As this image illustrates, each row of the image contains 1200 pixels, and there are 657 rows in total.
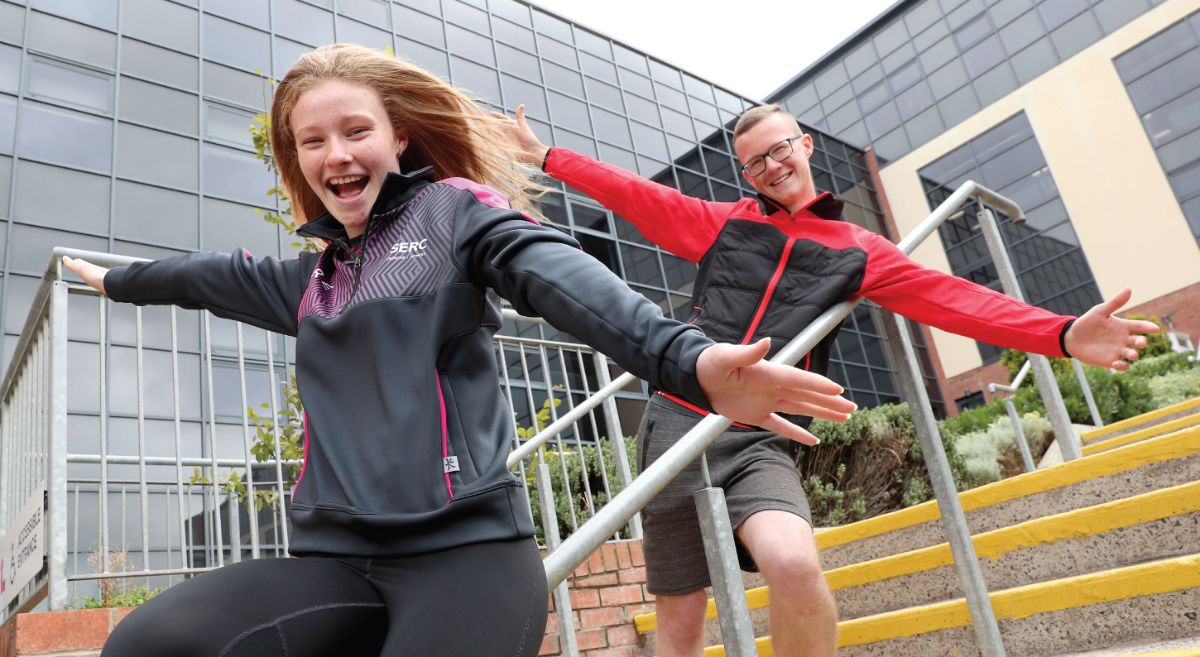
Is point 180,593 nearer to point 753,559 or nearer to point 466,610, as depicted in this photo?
point 466,610

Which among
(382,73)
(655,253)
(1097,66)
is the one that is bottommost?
(382,73)

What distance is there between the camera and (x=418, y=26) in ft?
50.7

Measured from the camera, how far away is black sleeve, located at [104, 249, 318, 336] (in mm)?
1386

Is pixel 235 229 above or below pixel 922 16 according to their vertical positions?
below

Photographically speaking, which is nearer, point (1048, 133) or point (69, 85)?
point (69, 85)

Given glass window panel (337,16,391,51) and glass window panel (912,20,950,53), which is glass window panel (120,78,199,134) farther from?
glass window panel (912,20,950,53)

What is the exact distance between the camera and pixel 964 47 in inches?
1005

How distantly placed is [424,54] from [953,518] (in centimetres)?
1446

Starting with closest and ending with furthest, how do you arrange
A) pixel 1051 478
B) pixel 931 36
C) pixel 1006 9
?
pixel 1051 478
pixel 1006 9
pixel 931 36

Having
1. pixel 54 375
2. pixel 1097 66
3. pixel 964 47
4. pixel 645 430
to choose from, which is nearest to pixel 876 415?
pixel 645 430

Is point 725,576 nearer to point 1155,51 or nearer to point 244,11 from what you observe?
point 244,11

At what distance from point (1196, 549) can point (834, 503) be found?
454 centimetres

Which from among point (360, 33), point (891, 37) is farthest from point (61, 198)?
point (891, 37)

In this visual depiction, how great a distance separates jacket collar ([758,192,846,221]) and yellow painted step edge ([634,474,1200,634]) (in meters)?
1.21
